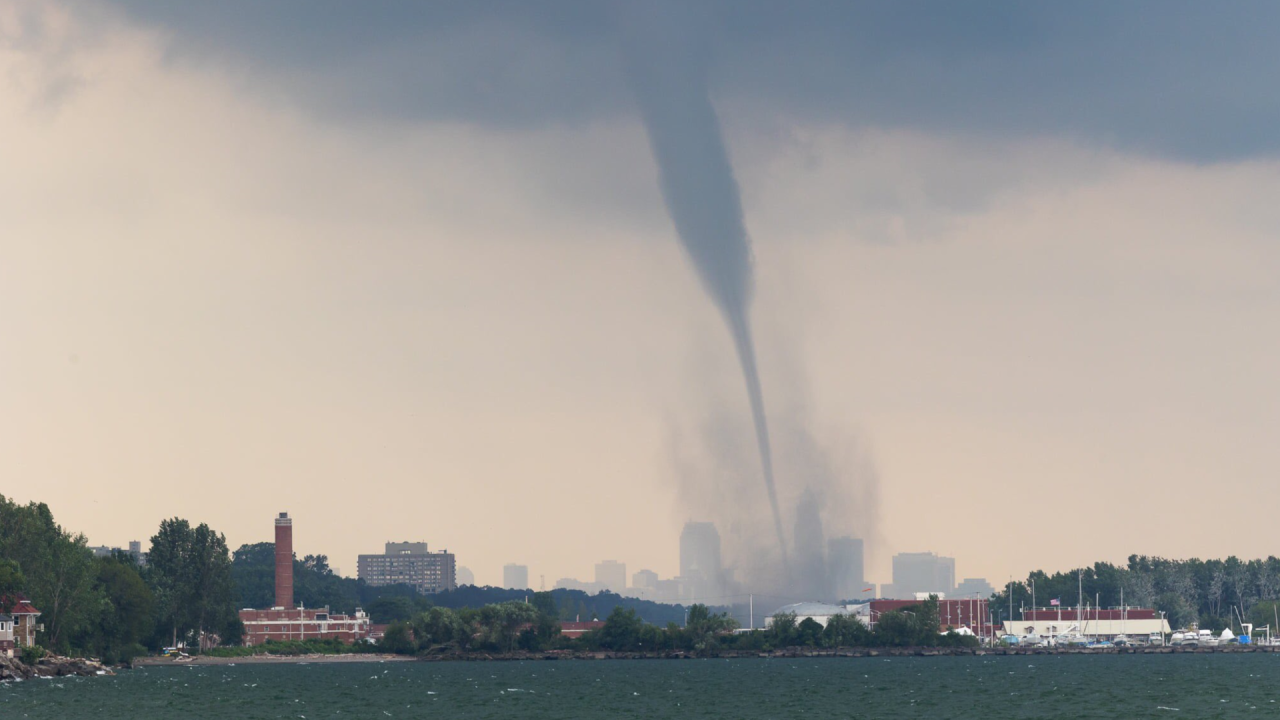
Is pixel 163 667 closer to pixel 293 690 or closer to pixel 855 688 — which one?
pixel 293 690

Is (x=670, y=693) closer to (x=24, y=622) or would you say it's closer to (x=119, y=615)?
(x=24, y=622)

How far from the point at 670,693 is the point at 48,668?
202 ft

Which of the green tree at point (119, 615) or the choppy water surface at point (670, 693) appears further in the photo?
the green tree at point (119, 615)

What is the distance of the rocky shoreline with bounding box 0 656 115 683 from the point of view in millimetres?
129500

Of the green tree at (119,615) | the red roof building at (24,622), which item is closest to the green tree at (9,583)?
the red roof building at (24,622)

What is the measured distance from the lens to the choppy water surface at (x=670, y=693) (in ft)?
306

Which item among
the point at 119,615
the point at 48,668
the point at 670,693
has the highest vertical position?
the point at 119,615

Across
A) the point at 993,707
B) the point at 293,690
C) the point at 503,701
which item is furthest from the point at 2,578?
the point at 993,707

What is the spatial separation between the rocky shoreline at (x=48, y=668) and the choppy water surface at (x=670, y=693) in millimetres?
1922

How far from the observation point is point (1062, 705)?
95.8m

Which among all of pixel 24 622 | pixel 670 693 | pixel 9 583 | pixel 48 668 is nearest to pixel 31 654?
pixel 48 668

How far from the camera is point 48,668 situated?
456ft

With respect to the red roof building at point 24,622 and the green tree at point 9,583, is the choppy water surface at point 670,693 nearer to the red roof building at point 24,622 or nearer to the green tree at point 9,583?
the green tree at point 9,583

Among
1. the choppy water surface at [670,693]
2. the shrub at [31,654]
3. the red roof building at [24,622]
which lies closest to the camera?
the choppy water surface at [670,693]
